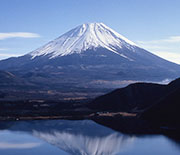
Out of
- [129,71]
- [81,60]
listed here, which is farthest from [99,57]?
[129,71]

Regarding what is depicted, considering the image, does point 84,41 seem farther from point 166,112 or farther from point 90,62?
point 166,112

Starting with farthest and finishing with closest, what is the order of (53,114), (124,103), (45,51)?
1. (45,51)
2. (124,103)
3. (53,114)

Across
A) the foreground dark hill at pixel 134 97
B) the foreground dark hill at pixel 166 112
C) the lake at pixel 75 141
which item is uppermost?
the foreground dark hill at pixel 134 97

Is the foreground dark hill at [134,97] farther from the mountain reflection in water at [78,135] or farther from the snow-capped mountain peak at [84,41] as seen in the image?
the snow-capped mountain peak at [84,41]

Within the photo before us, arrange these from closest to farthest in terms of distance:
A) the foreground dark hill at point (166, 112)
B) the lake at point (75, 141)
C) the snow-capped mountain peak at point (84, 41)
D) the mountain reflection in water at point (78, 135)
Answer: the lake at point (75, 141) → the mountain reflection in water at point (78, 135) → the foreground dark hill at point (166, 112) → the snow-capped mountain peak at point (84, 41)

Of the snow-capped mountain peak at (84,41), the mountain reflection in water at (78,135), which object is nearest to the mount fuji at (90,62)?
the snow-capped mountain peak at (84,41)

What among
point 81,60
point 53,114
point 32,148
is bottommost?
point 32,148

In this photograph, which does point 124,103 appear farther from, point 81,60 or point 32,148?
point 81,60
